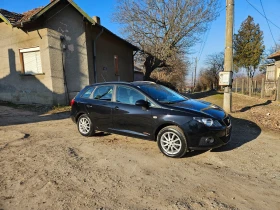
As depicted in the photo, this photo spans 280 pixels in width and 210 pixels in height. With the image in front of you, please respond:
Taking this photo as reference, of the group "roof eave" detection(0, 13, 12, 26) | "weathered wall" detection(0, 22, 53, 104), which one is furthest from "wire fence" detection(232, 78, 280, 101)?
"roof eave" detection(0, 13, 12, 26)

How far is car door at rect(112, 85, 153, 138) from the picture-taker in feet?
15.1

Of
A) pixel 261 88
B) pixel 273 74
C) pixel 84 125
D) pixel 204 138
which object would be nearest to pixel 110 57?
pixel 84 125

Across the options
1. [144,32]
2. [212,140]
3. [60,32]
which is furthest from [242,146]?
[144,32]

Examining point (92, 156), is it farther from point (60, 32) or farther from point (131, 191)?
point (60, 32)

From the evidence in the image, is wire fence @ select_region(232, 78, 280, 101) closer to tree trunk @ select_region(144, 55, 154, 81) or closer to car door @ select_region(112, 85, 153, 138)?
tree trunk @ select_region(144, 55, 154, 81)

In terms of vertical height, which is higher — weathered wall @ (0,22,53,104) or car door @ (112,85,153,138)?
weathered wall @ (0,22,53,104)

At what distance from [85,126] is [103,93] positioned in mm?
1145

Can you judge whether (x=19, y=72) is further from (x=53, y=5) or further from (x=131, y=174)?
(x=131, y=174)

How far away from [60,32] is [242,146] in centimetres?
1088

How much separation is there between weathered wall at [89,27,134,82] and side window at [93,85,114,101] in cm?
715

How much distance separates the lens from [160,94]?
16.7 ft

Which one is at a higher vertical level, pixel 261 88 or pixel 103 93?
pixel 103 93

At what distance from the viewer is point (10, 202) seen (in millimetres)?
2861

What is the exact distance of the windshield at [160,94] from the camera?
481cm
